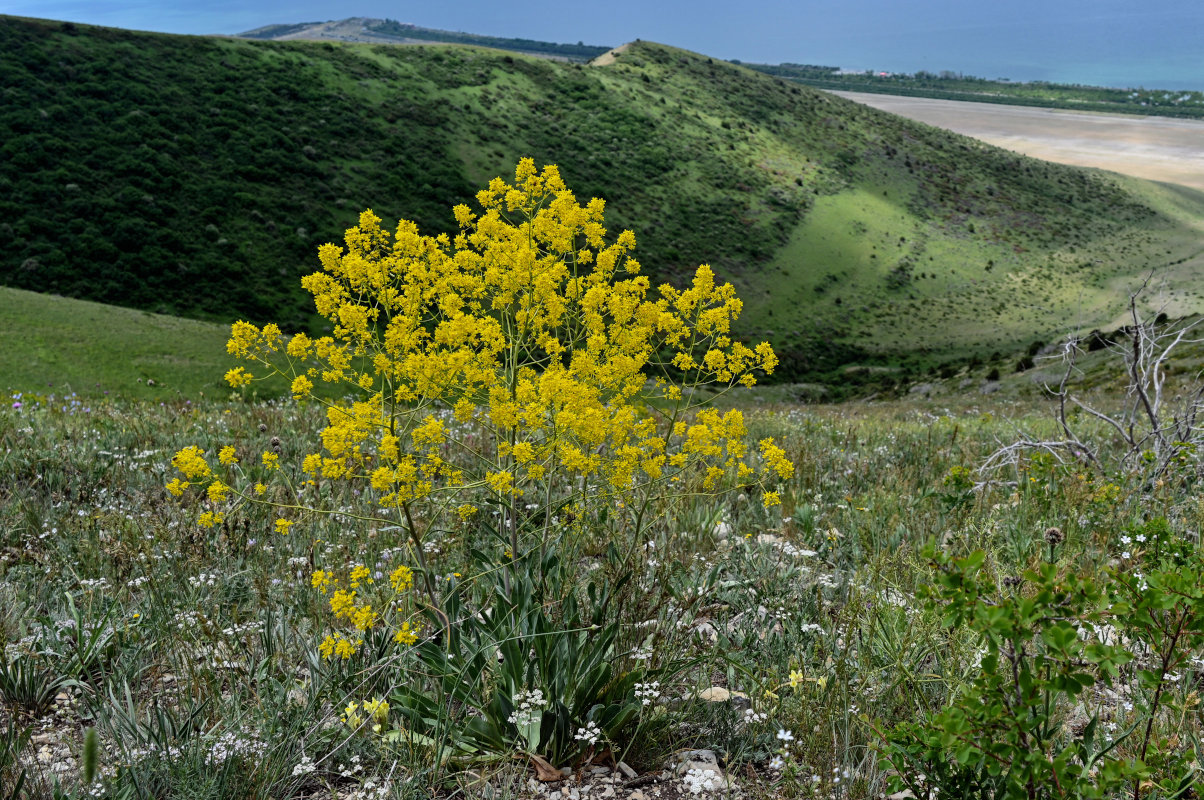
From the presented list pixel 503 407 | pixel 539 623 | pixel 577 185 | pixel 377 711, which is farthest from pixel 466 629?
pixel 577 185

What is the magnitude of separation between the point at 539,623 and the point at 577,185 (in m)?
83.0

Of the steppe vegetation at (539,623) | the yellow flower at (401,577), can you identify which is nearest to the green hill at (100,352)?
the steppe vegetation at (539,623)

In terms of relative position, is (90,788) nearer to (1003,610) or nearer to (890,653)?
(1003,610)

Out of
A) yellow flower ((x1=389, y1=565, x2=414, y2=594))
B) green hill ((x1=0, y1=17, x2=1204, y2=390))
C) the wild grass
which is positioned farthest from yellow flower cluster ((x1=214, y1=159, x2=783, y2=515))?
green hill ((x1=0, y1=17, x2=1204, y2=390))

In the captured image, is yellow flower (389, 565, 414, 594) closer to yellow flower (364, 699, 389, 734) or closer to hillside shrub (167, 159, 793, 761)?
hillside shrub (167, 159, 793, 761)

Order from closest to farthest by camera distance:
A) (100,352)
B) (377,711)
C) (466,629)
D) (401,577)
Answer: (401,577) → (377,711) → (466,629) → (100,352)

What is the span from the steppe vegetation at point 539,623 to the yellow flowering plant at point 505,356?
0.02 metres

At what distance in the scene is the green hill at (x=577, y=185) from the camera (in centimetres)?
5341

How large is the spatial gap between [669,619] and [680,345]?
1476 mm

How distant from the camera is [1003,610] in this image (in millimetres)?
1769

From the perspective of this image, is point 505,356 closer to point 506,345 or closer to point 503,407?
point 506,345

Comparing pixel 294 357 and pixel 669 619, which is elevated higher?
pixel 294 357

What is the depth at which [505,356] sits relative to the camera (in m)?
3.55

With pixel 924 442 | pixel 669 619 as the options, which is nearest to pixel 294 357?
pixel 669 619
